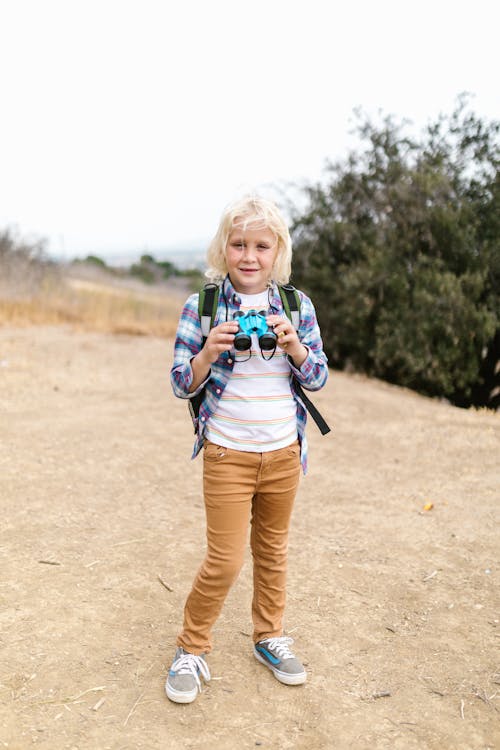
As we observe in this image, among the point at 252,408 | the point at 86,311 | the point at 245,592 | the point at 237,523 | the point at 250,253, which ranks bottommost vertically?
the point at 86,311

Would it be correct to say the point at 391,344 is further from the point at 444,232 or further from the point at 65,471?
the point at 65,471

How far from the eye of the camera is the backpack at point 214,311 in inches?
102

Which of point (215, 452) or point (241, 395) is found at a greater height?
point (241, 395)

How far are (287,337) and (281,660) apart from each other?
1.30 m

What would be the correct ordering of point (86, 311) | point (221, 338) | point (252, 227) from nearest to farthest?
1. point (221, 338)
2. point (252, 227)
3. point (86, 311)

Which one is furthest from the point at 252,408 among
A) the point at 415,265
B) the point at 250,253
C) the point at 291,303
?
the point at 415,265

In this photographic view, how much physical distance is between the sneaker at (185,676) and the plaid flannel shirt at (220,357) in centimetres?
81

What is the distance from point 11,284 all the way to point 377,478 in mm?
8514

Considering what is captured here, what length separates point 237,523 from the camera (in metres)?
2.59

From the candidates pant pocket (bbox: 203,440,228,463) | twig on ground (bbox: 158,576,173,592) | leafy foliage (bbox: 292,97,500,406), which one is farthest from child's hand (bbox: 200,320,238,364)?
leafy foliage (bbox: 292,97,500,406)

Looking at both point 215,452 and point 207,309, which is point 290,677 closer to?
point 215,452

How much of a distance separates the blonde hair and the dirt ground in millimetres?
1583

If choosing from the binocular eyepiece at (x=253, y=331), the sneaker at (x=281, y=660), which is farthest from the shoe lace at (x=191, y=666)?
the binocular eyepiece at (x=253, y=331)

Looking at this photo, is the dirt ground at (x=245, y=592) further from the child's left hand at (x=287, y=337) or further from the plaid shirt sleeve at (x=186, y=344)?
the child's left hand at (x=287, y=337)
